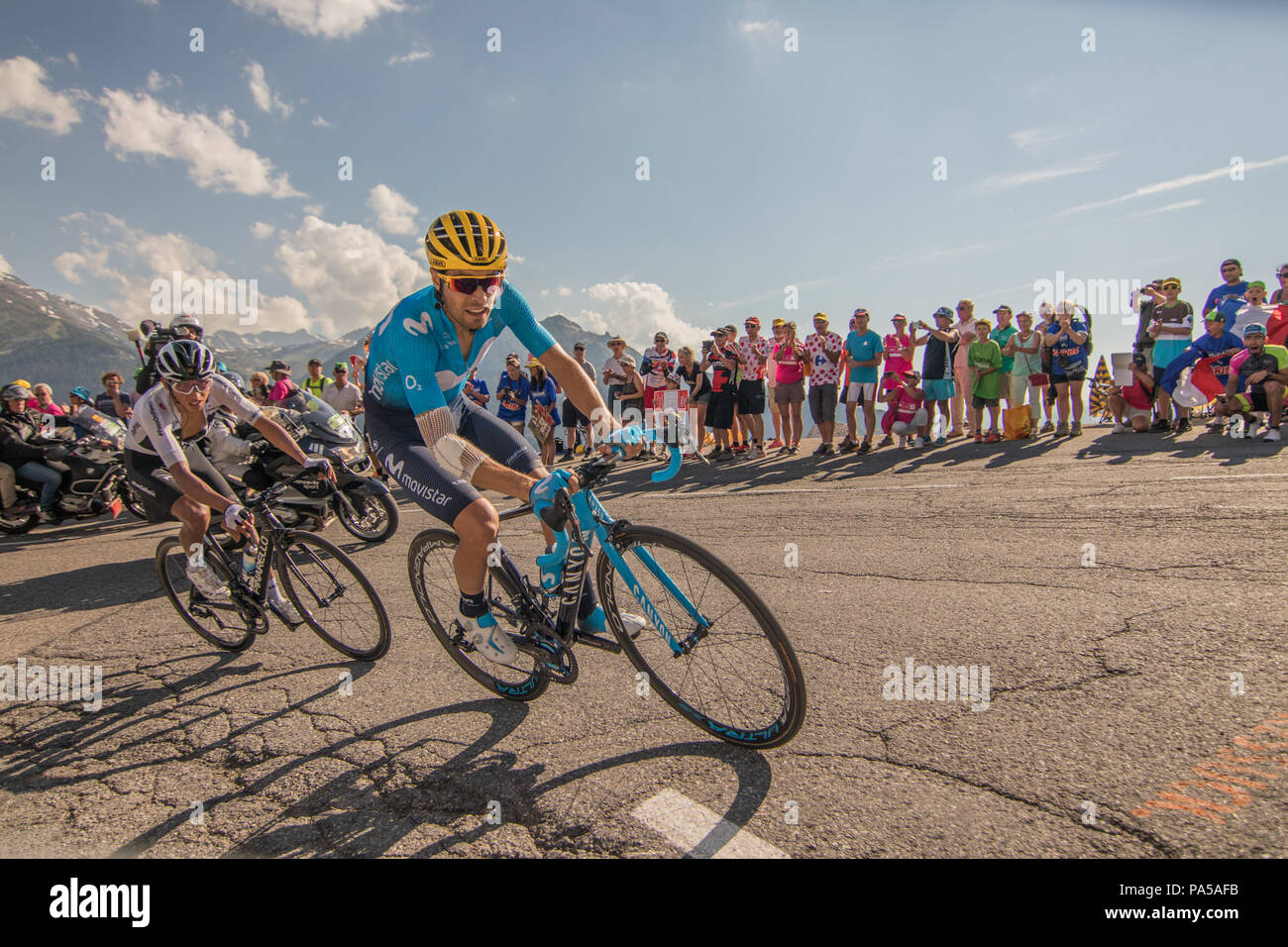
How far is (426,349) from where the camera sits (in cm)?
326

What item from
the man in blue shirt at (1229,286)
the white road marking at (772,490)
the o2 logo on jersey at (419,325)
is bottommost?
the white road marking at (772,490)

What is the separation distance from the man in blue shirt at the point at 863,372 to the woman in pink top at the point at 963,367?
4.27 ft

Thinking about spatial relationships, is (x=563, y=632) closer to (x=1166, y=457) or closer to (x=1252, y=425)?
(x=1166, y=457)

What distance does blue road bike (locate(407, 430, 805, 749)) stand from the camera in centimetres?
263

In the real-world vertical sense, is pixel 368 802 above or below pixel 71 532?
below

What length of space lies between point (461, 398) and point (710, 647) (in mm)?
1986

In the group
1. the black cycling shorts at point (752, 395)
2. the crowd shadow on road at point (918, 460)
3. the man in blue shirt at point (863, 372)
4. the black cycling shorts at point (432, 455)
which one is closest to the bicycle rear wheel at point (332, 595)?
the black cycling shorts at point (432, 455)

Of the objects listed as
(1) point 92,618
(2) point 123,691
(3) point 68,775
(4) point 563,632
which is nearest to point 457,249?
(4) point 563,632

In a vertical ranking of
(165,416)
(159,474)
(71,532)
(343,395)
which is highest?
(343,395)

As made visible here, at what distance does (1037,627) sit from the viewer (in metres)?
3.61

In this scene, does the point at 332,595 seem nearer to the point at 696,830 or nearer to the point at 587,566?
the point at 587,566

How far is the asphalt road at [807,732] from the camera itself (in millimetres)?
2211

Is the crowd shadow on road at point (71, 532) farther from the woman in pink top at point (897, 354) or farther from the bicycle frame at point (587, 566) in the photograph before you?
the woman in pink top at point (897, 354)

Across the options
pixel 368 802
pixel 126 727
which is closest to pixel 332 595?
pixel 126 727
